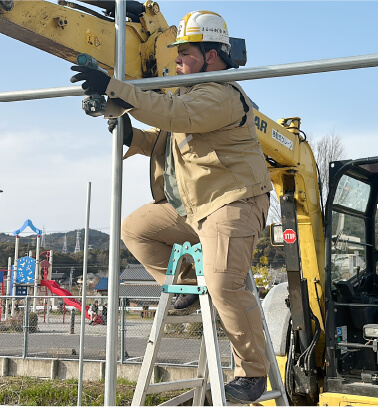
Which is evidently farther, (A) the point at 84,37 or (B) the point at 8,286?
(B) the point at 8,286

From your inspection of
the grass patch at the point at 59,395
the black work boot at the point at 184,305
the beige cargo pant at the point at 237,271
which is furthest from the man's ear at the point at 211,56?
the grass patch at the point at 59,395

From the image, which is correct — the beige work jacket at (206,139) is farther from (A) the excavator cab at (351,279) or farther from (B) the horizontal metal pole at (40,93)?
(A) the excavator cab at (351,279)

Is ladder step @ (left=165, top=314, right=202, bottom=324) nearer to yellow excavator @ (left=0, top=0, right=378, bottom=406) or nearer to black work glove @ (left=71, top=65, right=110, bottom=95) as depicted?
black work glove @ (left=71, top=65, right=110, bottom=95)

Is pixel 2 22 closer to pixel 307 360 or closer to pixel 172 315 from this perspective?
pixel 172 315

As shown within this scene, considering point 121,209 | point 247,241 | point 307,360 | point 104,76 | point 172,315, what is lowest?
point 307,360

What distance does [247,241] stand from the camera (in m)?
2.86

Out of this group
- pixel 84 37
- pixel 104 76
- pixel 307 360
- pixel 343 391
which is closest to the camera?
pixel 104 76

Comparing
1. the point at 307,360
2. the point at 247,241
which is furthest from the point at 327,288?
the point at 247,241

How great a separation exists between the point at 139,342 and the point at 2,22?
12.4 meters

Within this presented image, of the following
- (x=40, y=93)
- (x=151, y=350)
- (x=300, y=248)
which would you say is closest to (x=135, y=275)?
(x=300, y=248)

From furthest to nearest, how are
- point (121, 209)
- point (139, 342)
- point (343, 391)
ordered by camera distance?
point (139, 342) < point (343, 391) < point (121, 209)

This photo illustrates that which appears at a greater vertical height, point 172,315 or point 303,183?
point 303,183

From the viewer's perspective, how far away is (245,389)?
2.85 meters

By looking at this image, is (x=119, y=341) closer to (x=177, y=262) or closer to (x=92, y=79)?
(x=177, y=262)
